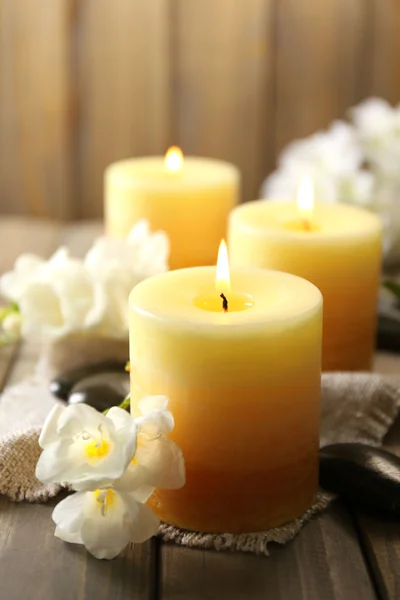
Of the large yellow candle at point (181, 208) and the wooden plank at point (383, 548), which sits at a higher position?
the large yellow candle at point (181, 208)

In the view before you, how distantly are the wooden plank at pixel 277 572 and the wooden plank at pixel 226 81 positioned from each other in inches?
45.5

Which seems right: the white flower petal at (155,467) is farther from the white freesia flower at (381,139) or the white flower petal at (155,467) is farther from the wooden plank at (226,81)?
the wooden plank at (226,81)

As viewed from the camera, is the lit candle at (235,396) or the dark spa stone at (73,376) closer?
the lit candle at (235,396)

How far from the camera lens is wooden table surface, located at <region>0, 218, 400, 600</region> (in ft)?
2.04

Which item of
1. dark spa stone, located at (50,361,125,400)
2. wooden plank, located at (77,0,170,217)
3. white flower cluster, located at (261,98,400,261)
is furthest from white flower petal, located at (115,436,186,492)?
wooden plank, located at (77,0,170,217)

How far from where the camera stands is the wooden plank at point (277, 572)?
24.5 inches

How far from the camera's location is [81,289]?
0.95 metres

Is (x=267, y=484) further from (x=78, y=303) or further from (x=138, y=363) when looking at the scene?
(x=78, y=303)

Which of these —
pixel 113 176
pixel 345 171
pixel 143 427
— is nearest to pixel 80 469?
pixel 143 427

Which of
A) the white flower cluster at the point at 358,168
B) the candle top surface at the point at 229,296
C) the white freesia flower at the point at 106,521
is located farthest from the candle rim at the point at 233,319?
the white flower cluster at the point at 358,168

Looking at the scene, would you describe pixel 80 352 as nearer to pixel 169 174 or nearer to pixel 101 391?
pixel 101 391

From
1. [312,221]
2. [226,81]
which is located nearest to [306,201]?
[312,221]

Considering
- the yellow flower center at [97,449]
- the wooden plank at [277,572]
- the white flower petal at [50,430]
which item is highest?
the white flower petal at [50,430]

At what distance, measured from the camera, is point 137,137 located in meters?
1.75
